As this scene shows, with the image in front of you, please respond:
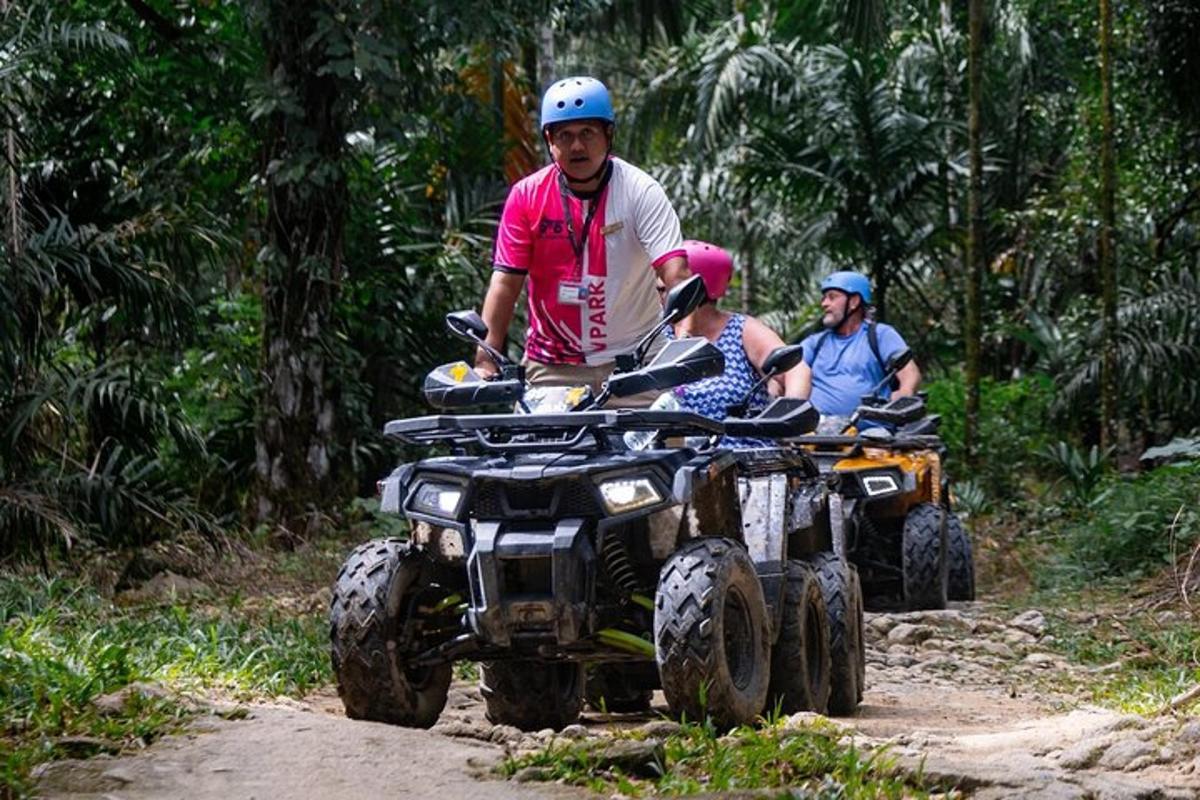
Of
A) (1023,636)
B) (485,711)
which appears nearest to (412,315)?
(1023,636)

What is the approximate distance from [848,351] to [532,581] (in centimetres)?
678

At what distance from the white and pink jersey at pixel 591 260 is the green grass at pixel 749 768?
1.84 m

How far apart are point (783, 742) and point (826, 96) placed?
52.8 feet

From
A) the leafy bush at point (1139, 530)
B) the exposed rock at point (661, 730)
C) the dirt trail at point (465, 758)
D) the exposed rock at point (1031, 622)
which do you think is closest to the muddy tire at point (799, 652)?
the dirt trail at point (465, 758)

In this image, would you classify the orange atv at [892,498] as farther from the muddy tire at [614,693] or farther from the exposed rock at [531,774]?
the exposed rock at [531,774]

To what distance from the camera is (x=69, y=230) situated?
11.0 metres

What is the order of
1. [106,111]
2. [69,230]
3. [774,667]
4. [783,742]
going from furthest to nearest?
[106,111] < [69,230] < [774,667] < [783,742]

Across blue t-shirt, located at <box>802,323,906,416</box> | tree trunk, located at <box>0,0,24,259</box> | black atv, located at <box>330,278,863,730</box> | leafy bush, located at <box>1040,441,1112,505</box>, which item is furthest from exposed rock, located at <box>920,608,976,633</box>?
leafy bush, located at <box>1040,441,1112,505</box>

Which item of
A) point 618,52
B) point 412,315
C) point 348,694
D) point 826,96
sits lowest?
point 348,694

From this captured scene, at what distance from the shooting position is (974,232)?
57.6 feet

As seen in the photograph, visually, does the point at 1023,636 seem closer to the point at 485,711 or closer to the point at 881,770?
the point at 485,711

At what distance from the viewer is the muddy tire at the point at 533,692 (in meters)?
6.46

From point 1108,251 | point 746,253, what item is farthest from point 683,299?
point 746,253

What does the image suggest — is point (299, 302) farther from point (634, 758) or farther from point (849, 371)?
point (634, 758)
